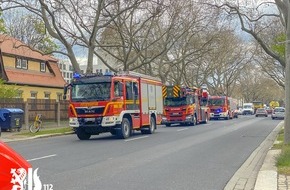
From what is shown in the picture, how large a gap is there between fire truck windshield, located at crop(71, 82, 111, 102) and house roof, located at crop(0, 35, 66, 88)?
16118mm

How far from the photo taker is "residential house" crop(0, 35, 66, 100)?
38188mm

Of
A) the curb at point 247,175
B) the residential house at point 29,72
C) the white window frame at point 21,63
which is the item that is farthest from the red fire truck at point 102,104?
the white window frame at point 21,63

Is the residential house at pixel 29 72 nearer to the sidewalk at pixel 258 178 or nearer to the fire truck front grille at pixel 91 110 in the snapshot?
the fire truck front grille at pixel 91 110

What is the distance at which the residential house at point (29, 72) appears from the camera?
38188mm

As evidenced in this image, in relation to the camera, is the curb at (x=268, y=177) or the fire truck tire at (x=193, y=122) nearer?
the curb at (x=268, y=177)

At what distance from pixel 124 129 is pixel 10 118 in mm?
8194

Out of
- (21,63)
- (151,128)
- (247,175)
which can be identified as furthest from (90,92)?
(21,63)

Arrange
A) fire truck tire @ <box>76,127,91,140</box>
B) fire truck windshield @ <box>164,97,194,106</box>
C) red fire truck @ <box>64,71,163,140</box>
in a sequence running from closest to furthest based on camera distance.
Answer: red fire truck @ <box>64,71,163,140</box> → fire truck tire @ <box>76,127,91,140</box> → fire truck windshield @ <box>164,97,194,106</box>

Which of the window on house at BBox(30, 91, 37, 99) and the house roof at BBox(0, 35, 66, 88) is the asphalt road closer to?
the house roof at BBox(0, 35, 66, 88)

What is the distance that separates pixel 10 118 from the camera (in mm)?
25656

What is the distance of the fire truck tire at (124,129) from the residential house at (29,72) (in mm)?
17465

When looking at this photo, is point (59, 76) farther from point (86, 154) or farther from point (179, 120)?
point (86, 154)

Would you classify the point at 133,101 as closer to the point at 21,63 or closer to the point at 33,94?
the point at 33,94

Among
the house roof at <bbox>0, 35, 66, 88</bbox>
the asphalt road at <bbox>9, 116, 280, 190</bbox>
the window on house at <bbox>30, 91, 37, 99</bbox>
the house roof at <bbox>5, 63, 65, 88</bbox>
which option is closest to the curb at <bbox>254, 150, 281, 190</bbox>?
the asphalt road at <bbox>9, 116, 280, 190</bbox>
